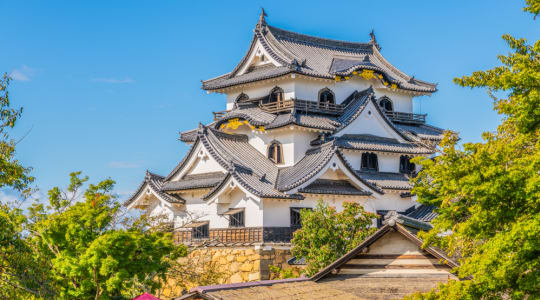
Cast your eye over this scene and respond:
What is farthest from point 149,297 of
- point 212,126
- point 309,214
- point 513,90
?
point 212,126

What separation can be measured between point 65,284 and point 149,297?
334 cm

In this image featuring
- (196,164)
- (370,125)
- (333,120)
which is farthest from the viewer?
(370,125)

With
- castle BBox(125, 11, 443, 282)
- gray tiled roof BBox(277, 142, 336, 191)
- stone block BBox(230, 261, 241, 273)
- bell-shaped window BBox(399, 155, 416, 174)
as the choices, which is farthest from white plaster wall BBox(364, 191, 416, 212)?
stone block BBox(230, 261, 241, 273)

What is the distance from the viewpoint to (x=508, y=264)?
443 inches

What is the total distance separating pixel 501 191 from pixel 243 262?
19488 millimetres

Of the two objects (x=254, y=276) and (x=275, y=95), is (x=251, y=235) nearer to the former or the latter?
(x=254, y=276)

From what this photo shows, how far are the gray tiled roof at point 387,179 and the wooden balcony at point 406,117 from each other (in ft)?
13.0

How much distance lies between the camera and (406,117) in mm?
38750

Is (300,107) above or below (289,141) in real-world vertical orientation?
above

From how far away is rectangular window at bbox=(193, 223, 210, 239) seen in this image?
1255 inches

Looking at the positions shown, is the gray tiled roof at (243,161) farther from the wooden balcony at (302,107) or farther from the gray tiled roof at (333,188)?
the wooden balcony at (302,107)

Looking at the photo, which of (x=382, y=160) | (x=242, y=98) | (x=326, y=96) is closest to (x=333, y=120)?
(x=326, y=96)

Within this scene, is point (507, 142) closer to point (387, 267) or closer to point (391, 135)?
point (387, 267)

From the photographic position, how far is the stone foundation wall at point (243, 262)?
29016mm
